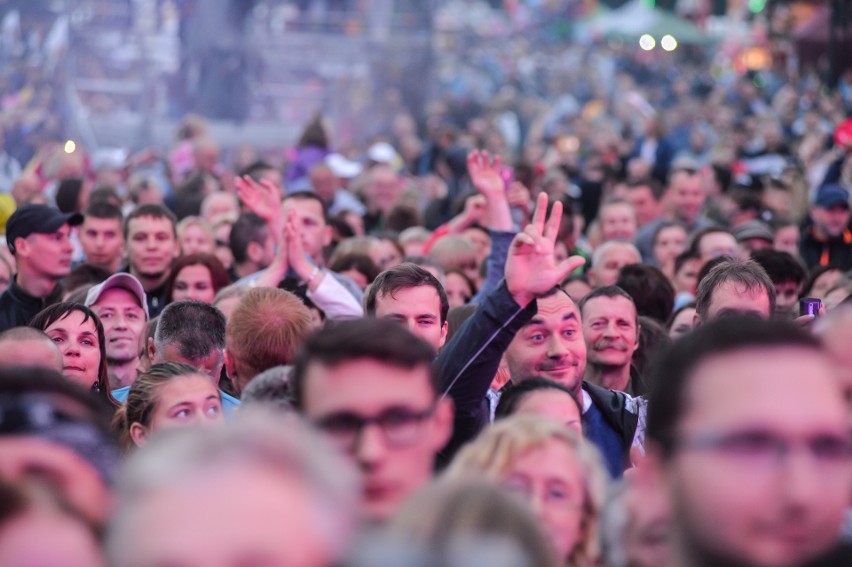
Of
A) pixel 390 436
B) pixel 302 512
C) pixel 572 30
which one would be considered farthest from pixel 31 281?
pixel 572 30

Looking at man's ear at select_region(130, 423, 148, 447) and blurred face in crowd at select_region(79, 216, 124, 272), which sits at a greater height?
man's ear at select_region(130, 423, 148, 447)

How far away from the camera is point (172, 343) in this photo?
634 centimetres

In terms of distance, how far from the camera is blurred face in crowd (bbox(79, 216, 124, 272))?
9461 millimetres

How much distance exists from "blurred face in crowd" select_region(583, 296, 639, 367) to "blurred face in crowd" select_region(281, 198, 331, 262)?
2.93 metres

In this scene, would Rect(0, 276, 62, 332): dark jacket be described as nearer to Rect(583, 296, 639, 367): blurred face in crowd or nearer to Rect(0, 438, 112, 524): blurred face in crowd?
Rect(583, 296, 639, 367): blurred face in crowd

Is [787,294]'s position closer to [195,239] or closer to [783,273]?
[783,273]

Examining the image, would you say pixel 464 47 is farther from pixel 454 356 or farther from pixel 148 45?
pixel 454 356

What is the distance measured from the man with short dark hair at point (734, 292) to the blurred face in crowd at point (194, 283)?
119 inches

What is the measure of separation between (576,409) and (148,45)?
76.5 feet

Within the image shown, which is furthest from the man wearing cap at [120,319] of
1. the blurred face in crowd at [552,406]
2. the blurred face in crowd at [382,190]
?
the blurred face in crowd at [382,190]

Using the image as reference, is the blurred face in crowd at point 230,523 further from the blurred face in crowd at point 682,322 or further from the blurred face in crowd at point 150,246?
the blurred face in crowd at point 150,246

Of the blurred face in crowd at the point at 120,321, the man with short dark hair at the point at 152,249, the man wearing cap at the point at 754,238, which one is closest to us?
the blurred face in crowd at the point at 120,321

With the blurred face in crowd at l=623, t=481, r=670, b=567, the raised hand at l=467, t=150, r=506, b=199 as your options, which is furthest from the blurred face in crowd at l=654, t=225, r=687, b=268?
the blurred face in crowd at l=623, t=481, r=670, b=567

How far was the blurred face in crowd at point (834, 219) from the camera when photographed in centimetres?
1199
